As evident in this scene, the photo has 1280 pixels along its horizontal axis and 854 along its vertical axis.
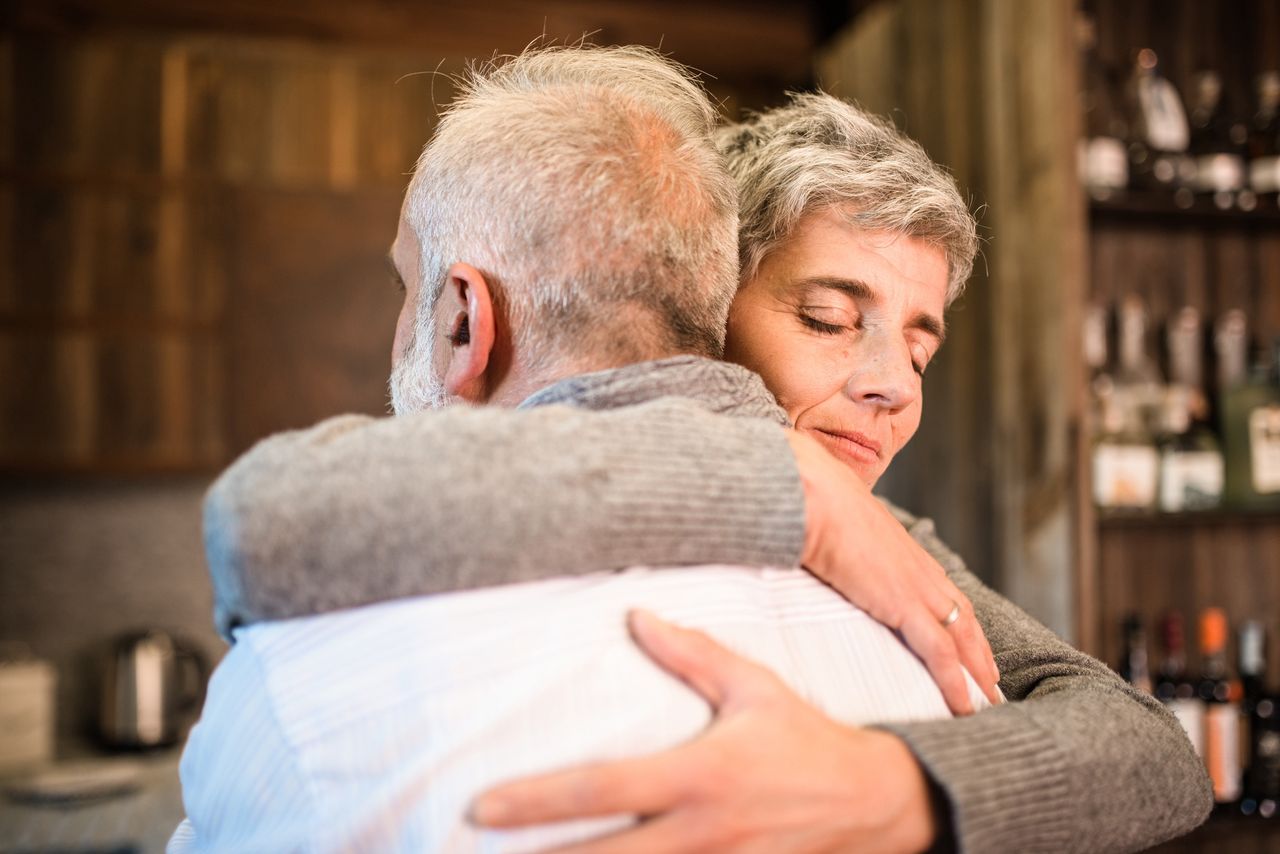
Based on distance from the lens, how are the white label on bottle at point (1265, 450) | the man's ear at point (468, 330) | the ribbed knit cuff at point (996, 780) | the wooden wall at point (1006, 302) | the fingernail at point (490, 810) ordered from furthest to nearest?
the white label on bottle at point (1265, 450) → the wooden wall at point (1006, 302) → the man's ear at point (468, 330) → the ribbed knit cuff at point (996, 780) → the fingernail at point (490, 810)

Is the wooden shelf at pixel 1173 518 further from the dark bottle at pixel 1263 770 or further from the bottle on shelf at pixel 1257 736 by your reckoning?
the dark bottle at pixel 1263 770

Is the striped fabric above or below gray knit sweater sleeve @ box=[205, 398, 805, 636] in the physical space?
below

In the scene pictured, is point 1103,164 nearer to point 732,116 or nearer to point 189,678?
point 732,116

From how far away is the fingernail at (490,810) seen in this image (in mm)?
602

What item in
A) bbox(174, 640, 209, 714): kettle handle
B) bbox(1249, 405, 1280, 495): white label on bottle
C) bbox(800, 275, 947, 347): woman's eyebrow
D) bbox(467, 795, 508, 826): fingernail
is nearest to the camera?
bbox(467, 795, 508, 826): fingernail

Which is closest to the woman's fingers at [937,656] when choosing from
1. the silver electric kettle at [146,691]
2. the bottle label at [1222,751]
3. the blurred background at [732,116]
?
the blurred background at [732,116]

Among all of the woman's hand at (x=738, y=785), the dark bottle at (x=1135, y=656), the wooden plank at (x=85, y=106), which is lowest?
the dark bottle at (x=1135, y=656)

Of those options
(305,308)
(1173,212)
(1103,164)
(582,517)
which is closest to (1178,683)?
(1173,212)

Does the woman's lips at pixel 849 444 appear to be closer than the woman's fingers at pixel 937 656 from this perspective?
No

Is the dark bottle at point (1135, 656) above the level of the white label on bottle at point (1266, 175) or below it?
below

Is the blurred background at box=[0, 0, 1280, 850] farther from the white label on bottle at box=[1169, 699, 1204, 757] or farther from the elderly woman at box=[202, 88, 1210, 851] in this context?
the elderly woman at box=[202, 88, 1210, 851]

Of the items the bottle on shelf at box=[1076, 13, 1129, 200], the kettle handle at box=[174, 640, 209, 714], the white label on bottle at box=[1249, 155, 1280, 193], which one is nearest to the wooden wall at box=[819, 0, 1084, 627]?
the bottle on shelf at box=[1076, 13, 1129, 200]

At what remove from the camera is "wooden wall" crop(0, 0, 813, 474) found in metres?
2.91

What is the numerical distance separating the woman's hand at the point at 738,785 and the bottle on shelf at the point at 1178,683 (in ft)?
5.68
